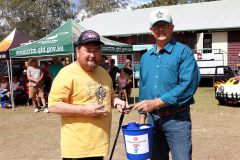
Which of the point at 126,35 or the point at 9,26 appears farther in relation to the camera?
the point at 9,26

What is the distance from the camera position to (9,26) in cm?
3553

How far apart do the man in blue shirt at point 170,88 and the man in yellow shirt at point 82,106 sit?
0.43 m

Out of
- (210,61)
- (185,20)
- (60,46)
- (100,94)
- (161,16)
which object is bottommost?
(100,94)

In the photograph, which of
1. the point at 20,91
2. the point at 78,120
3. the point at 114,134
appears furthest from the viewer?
the point at 20,91

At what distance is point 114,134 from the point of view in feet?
19.5

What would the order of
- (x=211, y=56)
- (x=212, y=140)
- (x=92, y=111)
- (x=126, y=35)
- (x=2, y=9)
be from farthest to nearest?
1. (x=2, y=9)
2. (x=126, y=35)
3. (x=211, y=56)
4. (x=212, y=140)
5. (x=92, y=111)

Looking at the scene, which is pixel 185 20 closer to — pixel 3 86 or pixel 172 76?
pixel 3 86

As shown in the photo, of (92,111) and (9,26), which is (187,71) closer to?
(92,111)

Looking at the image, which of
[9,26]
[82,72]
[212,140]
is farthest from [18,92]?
[9,26]

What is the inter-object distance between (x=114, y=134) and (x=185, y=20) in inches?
604

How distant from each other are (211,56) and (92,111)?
14.1m

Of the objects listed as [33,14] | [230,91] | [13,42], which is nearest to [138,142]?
[230,91]

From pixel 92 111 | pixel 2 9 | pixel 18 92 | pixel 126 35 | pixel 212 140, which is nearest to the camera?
pixel 92 111

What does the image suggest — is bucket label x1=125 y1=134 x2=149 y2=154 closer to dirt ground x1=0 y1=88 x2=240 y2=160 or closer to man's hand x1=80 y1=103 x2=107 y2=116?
man's hand x1=80 y1=103 x2=107 y2=116
